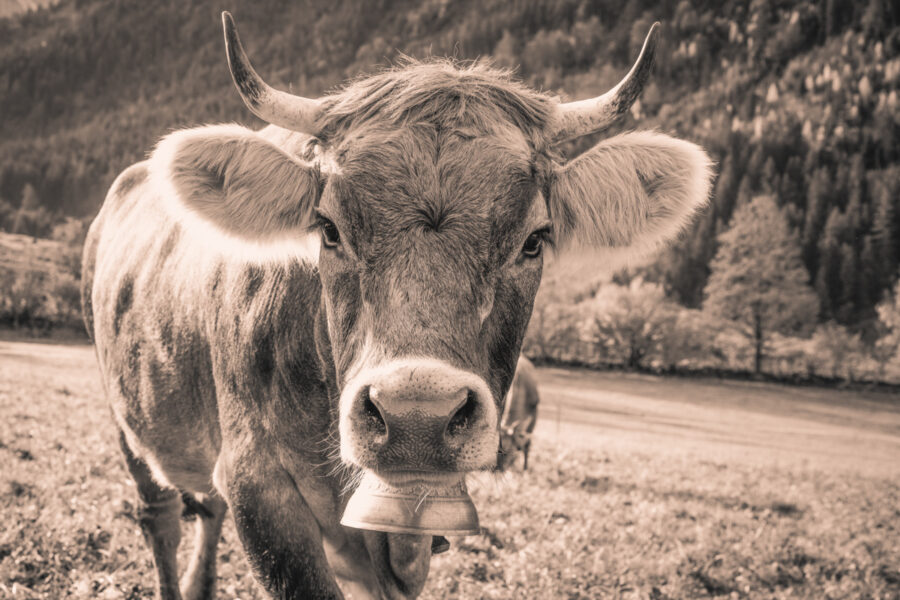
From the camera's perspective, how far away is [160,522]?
4.21m

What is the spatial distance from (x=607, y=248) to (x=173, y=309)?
2.10 m

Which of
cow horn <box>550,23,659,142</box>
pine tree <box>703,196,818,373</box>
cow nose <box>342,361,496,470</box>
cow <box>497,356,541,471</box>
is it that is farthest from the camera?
pine tree <box>703,196,818,373</box>

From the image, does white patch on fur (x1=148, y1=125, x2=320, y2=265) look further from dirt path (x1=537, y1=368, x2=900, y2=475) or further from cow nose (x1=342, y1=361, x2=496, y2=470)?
dirt path (x1=537, y1=368, x2=900, y2=475)

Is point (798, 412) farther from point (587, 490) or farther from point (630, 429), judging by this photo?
point (587, 490)

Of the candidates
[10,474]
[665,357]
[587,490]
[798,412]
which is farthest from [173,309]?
[665,357]

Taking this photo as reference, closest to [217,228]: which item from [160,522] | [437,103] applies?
[437,103]

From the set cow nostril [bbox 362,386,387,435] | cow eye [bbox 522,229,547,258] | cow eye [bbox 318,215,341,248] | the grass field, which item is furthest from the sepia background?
cow nostril [bbox 362,386,387,435]

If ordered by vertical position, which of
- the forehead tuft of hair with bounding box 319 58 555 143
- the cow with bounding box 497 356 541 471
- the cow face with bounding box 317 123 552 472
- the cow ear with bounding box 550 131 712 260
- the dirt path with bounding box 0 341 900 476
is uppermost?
the forehead tuft of hair with bounding box 319 58 555 143

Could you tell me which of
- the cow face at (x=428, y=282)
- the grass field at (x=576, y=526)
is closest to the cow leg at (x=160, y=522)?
the grass field at (x=576, y=526)

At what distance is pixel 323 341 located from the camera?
2.54 m

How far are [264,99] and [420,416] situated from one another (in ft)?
4.41

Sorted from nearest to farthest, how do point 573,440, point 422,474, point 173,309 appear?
point 422,474 < point 173,309 < point 573,440

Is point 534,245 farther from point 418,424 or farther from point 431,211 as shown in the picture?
point 418,424

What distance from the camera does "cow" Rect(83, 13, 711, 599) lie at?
186 cm
